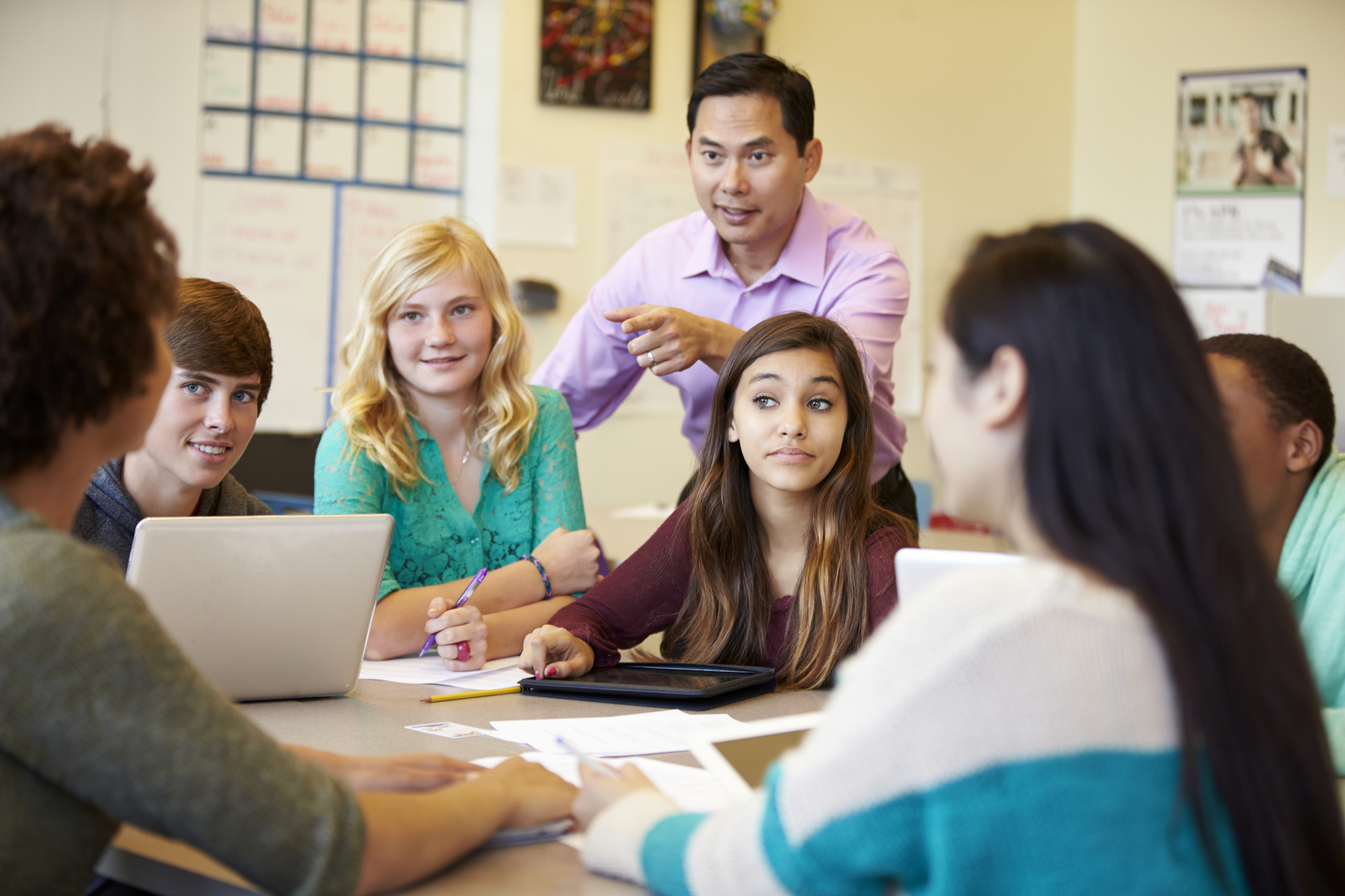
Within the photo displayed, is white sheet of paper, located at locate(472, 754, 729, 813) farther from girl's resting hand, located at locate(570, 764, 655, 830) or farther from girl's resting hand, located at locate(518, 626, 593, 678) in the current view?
girl's resting hand, located at locate(518, 626, 593, 678)

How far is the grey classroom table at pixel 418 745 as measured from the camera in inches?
35.8

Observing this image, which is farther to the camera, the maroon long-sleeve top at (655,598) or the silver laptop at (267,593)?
the maroon long-sleeve top at (655,598)

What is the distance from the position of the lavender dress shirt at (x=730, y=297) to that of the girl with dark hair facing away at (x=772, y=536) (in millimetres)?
437

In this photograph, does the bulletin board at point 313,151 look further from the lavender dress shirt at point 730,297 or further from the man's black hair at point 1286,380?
the man's black hair at point 1286,380

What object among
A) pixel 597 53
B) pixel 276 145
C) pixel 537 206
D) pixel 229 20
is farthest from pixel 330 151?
pixel 597 53

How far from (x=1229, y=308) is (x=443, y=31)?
10.2ft

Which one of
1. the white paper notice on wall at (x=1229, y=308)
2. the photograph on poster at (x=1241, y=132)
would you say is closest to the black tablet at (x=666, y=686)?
the white paper notice on wall at (x=1229, y=308)

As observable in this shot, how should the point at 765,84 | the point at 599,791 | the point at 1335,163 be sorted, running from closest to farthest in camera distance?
1. the point at 599,791
2. the point at 765,84
3. the point at 1335,163

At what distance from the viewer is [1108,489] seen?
749 mm

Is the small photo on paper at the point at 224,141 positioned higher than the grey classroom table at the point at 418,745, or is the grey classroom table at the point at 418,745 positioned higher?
the small photo on paper at the point at 224,141

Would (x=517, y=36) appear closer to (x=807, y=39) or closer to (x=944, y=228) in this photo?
(x=807, y=39)

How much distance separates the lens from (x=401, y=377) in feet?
6.89

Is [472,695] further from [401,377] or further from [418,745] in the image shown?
[401,377]

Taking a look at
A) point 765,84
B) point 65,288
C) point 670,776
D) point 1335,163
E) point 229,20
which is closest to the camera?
point 65,288
